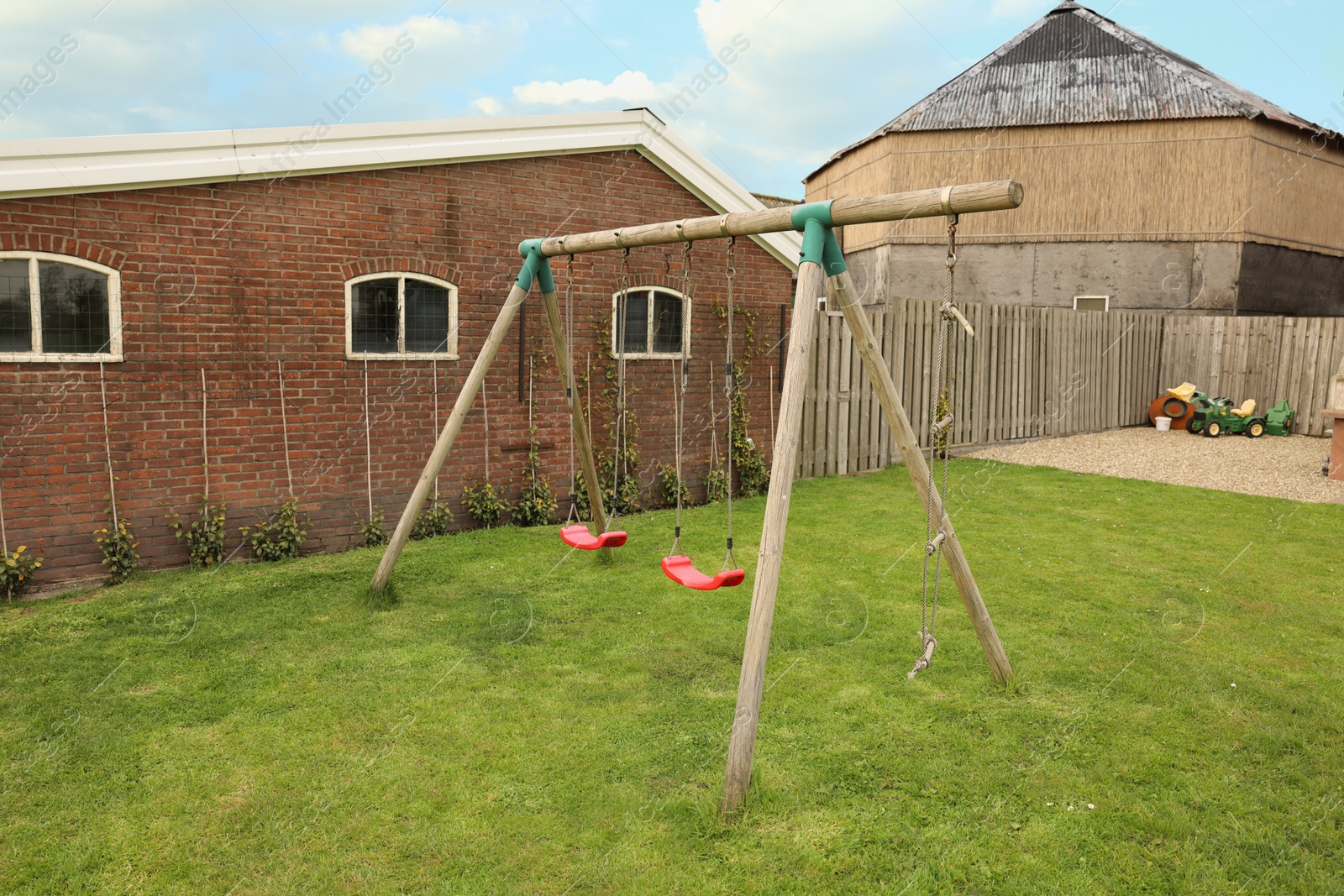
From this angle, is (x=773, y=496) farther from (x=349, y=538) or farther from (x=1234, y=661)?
(x=349, y=538)

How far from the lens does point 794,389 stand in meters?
4.12

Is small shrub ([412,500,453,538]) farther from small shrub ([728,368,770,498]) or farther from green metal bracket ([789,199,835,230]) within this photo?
green metal bracket ([789,199,835,230])

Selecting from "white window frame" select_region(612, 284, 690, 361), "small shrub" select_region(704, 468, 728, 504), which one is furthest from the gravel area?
"white window frame" select_region(612, 284, 690, 361)

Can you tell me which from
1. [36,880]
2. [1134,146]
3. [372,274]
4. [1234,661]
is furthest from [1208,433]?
[36,880]

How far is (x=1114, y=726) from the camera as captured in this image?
4574 mm

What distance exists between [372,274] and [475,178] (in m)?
1.49

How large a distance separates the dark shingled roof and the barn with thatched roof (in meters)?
0.05

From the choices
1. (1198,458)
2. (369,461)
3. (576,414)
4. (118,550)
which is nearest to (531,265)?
(576,414)

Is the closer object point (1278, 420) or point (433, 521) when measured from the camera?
point (433, 521)

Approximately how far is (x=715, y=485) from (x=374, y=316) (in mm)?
4544

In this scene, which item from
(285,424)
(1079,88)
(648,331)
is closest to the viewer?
(285,424)

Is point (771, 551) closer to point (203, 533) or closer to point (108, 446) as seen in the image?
point (203, 533)

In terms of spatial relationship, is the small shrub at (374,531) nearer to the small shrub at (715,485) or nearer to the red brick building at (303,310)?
the red brick building at (303,310)

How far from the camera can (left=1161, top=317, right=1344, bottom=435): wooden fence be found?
1545 cm
